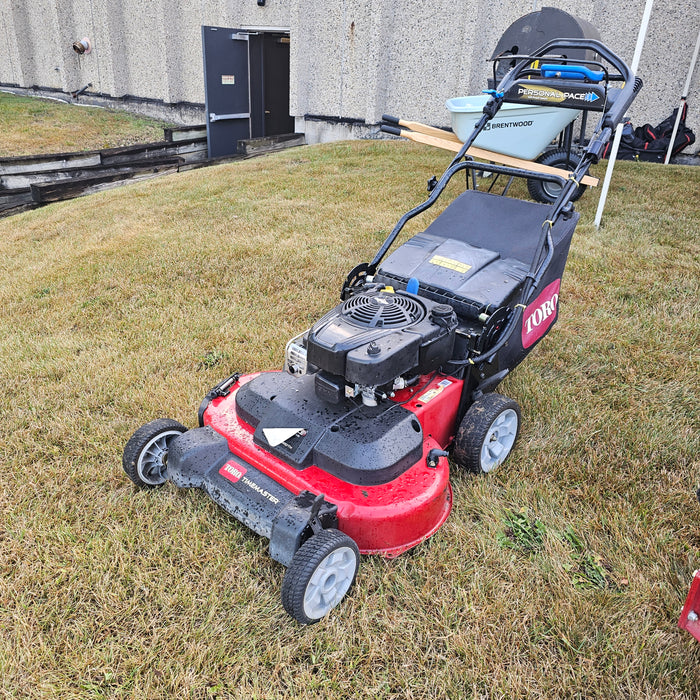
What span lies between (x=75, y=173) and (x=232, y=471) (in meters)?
8.84

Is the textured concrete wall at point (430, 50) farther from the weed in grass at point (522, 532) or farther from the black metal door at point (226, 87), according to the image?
the weed in grass at point (522, 532)

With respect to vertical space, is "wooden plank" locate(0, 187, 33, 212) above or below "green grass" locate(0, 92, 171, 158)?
below

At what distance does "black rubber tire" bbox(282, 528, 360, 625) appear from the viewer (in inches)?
68.8

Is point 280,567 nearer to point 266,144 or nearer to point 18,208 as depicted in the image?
point 18,208

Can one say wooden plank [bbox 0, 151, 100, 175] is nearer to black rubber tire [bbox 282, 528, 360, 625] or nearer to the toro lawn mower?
the toro lawn mower

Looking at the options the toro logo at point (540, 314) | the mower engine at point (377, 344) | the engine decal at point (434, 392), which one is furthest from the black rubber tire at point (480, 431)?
the toro logo at point (540, 314)

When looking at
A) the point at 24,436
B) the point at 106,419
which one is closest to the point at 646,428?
the point at 106,419

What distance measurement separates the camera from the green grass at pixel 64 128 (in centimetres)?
1091

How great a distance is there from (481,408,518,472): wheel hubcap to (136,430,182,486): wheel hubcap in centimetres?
131

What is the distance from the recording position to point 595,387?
3.21 meters

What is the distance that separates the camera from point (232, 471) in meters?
2.16

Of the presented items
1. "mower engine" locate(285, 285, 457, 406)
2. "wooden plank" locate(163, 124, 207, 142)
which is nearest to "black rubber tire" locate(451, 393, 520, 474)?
A: "mower engine" locate(285, 285, 457, 406)

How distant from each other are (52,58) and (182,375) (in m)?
18.0

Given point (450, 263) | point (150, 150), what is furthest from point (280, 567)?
point (150, 150)
